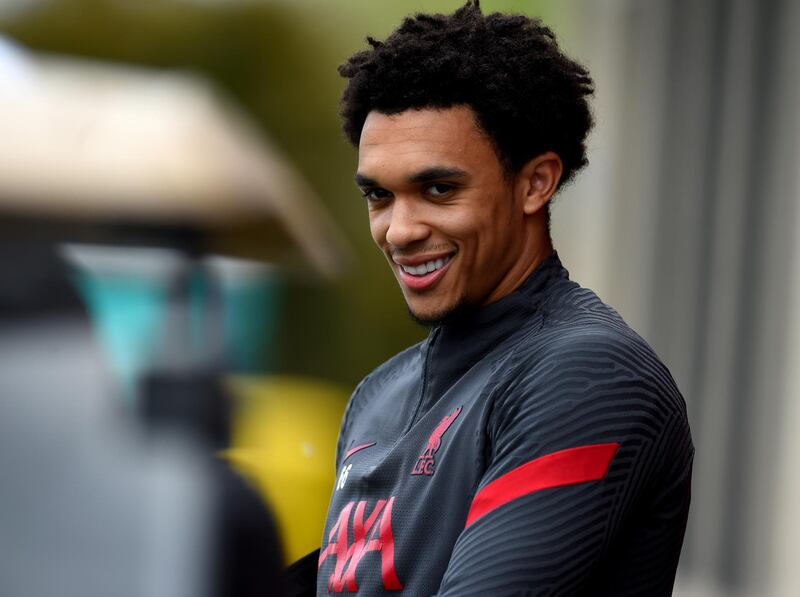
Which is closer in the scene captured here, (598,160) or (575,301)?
(575,301)

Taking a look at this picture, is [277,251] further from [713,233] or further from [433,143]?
[433,143]

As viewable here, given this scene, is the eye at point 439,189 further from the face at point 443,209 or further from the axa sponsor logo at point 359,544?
the axa sponsor logo at point 359,544

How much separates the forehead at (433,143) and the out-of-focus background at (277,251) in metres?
1.78

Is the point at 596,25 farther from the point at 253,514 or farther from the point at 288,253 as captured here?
the point at 253,514

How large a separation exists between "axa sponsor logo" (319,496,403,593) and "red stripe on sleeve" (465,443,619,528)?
0.71 feet

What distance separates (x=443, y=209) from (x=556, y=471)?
469mm

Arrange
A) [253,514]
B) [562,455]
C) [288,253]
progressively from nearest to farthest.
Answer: [562,455] → [253,514] → [288,253]

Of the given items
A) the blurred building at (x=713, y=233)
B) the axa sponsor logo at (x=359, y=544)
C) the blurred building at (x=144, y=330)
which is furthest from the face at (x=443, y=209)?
the blurred building at (x=713, y=233)

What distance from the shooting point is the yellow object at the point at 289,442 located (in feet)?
12.1

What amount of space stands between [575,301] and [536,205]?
170 millimetres

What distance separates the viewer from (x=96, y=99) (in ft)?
18.5

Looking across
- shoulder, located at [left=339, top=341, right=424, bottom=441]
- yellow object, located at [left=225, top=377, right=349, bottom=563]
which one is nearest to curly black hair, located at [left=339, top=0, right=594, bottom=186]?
shoulder, located at [left=339, top=341, right=424, bottom=441]

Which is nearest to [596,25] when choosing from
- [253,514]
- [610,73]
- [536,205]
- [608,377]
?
[610,73]

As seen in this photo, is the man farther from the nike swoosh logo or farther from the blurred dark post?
the blurred dark post
